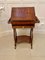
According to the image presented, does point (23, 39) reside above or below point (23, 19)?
below

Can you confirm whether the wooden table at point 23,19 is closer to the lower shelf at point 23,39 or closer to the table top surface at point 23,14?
the table top surface at point 23,14

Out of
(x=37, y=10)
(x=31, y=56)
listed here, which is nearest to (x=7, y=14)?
(x=37, y=10)

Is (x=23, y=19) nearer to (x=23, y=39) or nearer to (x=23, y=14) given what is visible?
(x=23, y=14)

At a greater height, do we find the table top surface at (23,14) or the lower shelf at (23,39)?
the table top surface at (23,14)

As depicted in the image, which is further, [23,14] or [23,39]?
[23,39]

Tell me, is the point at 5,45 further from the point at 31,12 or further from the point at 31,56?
the point at 31,12

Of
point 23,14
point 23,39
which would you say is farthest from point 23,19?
point 23,39

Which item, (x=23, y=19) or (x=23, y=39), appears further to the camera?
(x=23, y=39)

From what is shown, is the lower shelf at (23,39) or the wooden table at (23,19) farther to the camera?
the lower shelf at (23,39)

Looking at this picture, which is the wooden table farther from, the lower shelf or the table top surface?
the lower shelf

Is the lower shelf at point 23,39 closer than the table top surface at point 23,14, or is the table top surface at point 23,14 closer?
the table top surface at point 23,14

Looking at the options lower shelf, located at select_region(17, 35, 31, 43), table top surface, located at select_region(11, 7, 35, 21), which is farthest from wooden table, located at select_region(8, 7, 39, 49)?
lower shelf, located at select_region(17, 35, 31, 43)

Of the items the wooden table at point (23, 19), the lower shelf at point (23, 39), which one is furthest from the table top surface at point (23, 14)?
the lower shelf at point (23, 39)

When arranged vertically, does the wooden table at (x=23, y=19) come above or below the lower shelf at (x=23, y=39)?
above
